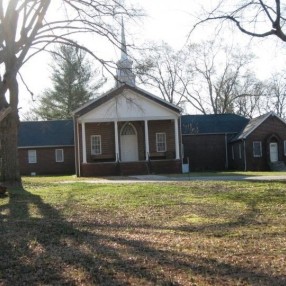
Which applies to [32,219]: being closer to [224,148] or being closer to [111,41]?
[111,41]

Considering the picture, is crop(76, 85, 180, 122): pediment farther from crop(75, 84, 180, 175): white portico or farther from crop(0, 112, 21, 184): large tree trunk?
crop(0, 112, 21, 184): large tree trunk

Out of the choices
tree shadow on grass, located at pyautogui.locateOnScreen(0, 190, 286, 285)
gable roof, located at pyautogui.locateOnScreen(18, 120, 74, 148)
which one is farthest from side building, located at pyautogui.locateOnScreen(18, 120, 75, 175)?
tree shadow on grass, located at pyautogui.locateOnScreen(0, 190, 286, 285)

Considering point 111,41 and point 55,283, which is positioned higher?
point 111,41

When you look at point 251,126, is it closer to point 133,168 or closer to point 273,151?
point 273,151

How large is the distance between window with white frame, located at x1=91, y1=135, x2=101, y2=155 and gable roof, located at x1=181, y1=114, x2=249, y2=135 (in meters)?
9.61

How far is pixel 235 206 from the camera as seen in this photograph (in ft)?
41.0

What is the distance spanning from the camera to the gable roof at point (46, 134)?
153 feet

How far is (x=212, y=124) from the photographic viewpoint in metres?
46.8

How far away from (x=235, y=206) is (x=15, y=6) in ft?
39.4

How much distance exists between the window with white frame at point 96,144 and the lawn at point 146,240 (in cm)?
2378

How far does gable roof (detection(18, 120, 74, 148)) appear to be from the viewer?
153ft

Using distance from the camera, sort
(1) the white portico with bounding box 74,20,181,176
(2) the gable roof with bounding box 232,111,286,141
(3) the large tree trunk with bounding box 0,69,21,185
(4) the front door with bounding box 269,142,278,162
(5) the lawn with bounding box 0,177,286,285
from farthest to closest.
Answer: (4) the front door with bounding box 269,142,278,162 < (2) the gable roof with bounding box 232,111,286,141 < (1) the white portico with bounding box 74,20,181,176 < (3) the large tree trunk with bounding box 0,69,21,185 < (5) the lawn with bounding box 0,177,286,285

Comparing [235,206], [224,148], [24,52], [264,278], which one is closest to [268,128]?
[224,148]

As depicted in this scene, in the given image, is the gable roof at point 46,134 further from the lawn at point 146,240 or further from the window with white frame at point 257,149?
the lawn at point 146,240
